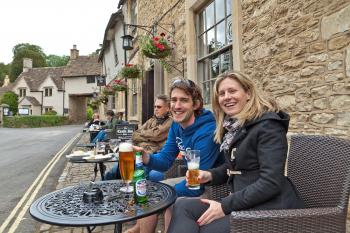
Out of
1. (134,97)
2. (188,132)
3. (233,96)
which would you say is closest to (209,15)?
(188,132)

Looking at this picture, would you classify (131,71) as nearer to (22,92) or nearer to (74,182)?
(74,182)

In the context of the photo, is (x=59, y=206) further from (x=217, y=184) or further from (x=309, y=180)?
(x=309, y=180)

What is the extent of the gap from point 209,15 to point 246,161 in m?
4.19

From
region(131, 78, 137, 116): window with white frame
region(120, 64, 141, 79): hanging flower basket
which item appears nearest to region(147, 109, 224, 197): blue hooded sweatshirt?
region(120, 64, 141, 79): hanging flower basket

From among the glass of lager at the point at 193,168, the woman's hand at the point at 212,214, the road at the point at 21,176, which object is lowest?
the road at the point at 21,176

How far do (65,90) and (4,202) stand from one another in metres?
40.9

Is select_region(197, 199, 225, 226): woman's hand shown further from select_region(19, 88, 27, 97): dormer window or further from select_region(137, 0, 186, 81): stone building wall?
select_region(19, 88, 27, 97): dormer window

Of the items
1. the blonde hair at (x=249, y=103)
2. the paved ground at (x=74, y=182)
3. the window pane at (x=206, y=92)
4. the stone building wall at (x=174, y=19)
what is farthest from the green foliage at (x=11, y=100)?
the blonde hair at (x=249, y=103)

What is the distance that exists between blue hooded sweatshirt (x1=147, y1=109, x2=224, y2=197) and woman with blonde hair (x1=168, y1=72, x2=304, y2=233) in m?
0.21

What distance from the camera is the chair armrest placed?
167cm

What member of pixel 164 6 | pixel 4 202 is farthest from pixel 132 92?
pixel 4 202

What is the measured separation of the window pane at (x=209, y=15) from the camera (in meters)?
5.55

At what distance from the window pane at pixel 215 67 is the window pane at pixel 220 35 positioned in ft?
0.75

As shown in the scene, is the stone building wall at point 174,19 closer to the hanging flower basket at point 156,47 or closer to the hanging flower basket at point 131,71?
the hanging flower basket at point 156,47
